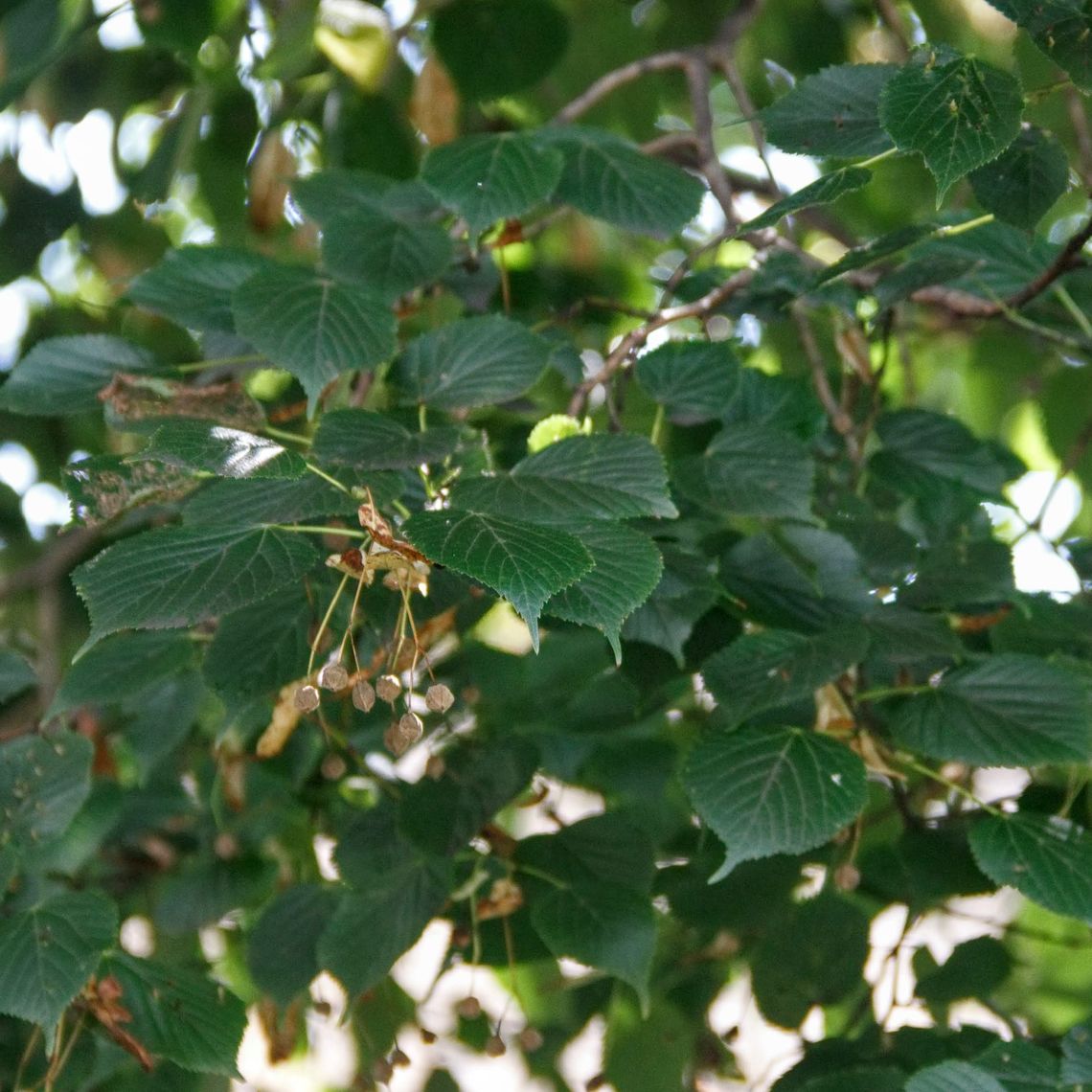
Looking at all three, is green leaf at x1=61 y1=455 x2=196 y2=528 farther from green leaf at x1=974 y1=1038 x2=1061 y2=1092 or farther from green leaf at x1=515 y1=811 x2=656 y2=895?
green leaf at x1=974 y1=1038 x2=1061 y2=1092

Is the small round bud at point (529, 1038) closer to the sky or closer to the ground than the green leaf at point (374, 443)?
closer to the ground

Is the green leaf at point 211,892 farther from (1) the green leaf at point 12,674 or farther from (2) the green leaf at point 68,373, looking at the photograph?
(2) the green leaf at point 68,373

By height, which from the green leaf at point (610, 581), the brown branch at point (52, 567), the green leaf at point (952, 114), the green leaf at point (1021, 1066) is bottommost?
the brown branch at point (52, 567)

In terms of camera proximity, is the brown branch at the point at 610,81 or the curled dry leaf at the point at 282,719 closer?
the curled dry leaf at the point at 282,719

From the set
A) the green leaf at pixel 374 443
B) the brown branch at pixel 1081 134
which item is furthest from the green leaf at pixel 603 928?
the brown branch at pixel 1081 134

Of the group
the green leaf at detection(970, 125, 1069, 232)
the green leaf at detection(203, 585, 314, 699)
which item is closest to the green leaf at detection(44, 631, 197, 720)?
the green leaf at detection(203, 585, 314, 699)

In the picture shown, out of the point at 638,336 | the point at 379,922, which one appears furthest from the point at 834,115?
the point at 379,922
